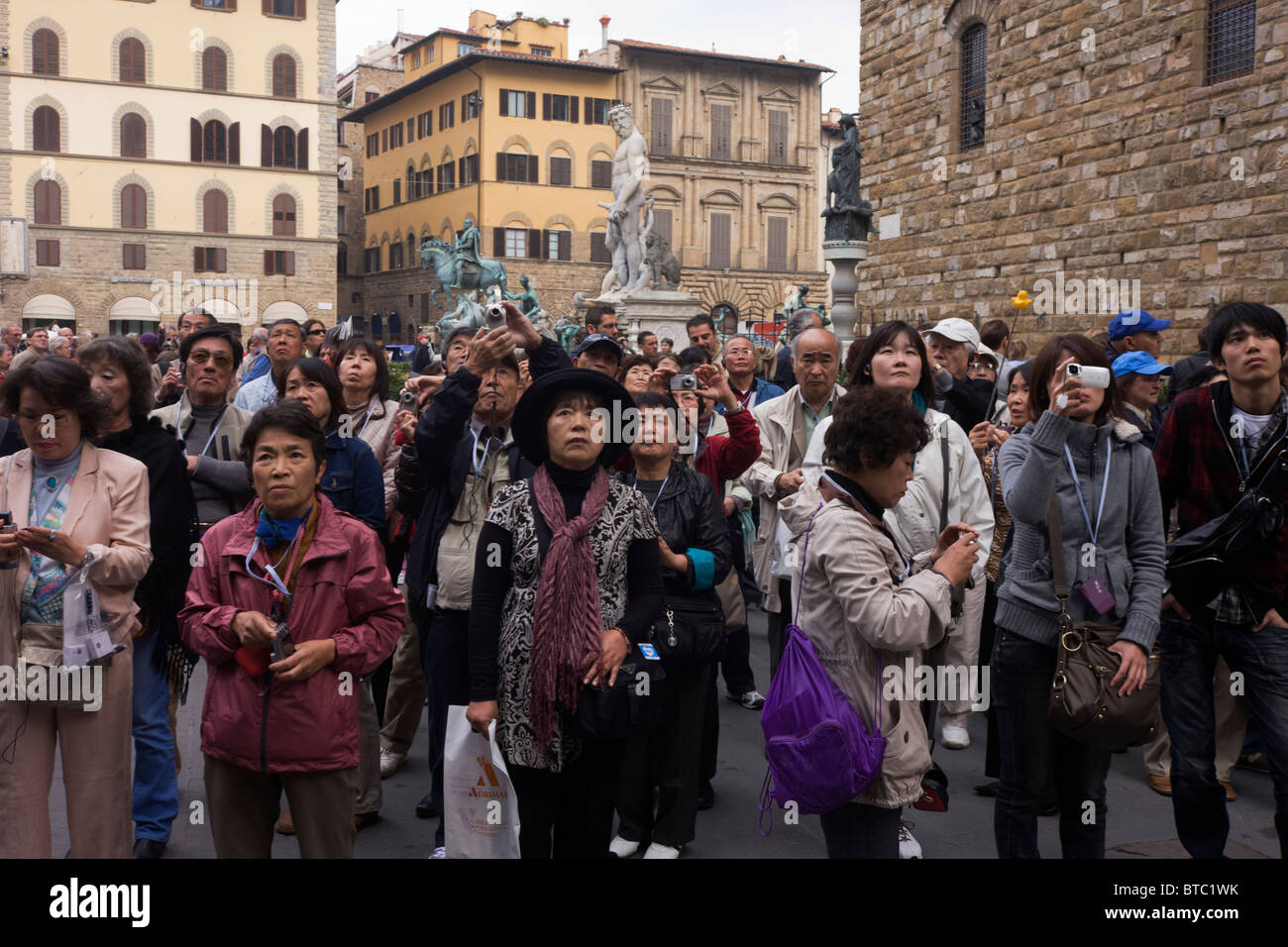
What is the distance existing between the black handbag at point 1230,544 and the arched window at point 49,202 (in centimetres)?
5070

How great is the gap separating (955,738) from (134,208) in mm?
48940

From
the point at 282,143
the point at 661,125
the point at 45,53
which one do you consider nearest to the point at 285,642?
the point at 282,143

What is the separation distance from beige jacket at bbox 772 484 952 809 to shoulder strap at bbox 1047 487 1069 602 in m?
0.72

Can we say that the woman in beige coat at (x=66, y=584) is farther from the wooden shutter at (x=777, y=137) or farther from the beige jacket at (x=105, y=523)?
the wooden shutter at (x=777, y=137)

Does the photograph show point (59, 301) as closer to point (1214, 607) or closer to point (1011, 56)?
point (1011, 56)

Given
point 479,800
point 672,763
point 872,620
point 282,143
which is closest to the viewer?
point 872,620

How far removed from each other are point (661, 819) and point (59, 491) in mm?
2590

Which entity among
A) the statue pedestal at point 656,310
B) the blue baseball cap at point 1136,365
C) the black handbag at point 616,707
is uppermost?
the statue pedestal at point 656,310

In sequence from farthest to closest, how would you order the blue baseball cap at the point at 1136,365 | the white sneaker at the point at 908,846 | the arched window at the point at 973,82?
the arched window at the point at 973,82 → the blue baseball cap at the point at 1136,365 → the white sneaker at the point at 908,846

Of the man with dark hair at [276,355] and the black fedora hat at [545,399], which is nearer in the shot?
the black fedora hat at [545,399]

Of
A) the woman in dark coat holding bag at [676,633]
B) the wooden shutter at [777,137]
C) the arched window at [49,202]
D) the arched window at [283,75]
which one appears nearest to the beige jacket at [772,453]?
the woman in dark coat holding bag at [676,633]

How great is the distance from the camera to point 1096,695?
12.2 feet

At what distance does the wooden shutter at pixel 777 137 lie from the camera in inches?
2282

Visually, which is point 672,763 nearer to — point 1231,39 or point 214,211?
point 1231,39
